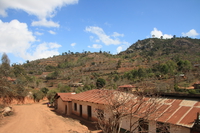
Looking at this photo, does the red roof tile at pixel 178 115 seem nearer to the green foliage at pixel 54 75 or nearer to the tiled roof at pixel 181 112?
the tiled roof at pixel 181 112

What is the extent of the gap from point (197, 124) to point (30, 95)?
36.3 meters

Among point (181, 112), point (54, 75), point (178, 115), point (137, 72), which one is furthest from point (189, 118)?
point (54, 75)

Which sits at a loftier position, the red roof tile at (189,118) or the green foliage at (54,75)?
the green foliage at (54,75)

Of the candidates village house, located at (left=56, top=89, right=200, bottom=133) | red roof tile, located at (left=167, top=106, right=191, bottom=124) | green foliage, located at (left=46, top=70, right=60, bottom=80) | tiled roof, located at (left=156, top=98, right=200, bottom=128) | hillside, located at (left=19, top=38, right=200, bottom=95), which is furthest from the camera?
green foliage, located at (left=46, top=70, right=60, bottom=80)

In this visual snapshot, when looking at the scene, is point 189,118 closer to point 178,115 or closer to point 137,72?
point 178,115

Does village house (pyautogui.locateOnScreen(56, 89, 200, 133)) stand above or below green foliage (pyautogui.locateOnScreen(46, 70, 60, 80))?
below

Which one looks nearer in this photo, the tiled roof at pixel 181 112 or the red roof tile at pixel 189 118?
the red roof tile at pixel 189 118

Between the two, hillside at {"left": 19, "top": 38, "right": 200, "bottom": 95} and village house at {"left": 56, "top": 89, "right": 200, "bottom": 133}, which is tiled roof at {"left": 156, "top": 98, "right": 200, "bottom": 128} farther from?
hillside at {"left": 19, "top": 38, "right": 200, "bottom": 95}

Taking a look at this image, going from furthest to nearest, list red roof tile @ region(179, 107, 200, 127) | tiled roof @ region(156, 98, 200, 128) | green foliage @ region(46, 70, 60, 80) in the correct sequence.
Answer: green foliage @ region(46, 70, 60, 80), tiled roof @ region(156, 98, 200, 128), red roof tile @ region(179, 107, 200, 127)

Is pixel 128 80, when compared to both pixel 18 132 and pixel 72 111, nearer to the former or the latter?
pixel 72 111

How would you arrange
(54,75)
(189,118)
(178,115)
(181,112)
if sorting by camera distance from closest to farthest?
(189,118), (178,115), (181,112), (54,75)

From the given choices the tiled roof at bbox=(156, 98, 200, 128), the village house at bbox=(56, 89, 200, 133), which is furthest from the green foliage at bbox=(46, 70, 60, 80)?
the tiled roof at bbox=(156, 98, 200, 128)

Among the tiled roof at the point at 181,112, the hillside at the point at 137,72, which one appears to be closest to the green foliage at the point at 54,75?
the hillside at the point at 137,72

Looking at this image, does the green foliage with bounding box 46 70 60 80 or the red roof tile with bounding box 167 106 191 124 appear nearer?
the red roof tile with bounding box 167 106 191 124
